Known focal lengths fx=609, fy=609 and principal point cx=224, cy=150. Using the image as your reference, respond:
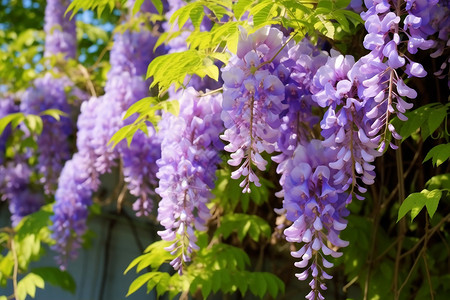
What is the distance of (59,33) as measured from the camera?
3.99 meters

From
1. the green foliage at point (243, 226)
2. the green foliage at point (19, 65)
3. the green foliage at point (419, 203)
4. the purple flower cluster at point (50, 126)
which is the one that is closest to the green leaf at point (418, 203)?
the green foliage at point (419, 203)

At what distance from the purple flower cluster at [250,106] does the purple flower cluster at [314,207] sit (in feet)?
0.34

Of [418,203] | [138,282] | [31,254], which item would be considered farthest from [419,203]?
[31,254]

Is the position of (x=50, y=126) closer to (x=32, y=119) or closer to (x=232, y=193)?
(x=32, y=119)

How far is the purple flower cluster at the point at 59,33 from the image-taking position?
13.0ft

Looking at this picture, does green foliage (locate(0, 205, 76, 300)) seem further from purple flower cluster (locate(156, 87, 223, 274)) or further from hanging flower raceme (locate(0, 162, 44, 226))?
purple flower cluster (locate(156, 87, 223, 274))

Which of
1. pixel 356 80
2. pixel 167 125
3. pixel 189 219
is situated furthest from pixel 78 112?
pixel 356 80

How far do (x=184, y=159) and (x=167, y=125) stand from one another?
21cm

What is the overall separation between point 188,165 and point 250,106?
1.18ft

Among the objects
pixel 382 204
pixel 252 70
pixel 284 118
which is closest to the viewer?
pixel 252 70

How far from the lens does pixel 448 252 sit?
8.12ft

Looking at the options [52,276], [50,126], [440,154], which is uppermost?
[50,126]

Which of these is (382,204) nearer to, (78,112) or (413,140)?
(413,140)

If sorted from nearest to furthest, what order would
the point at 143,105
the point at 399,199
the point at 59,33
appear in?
the point at 143,105, the point at 399,199, the point at 59,33
